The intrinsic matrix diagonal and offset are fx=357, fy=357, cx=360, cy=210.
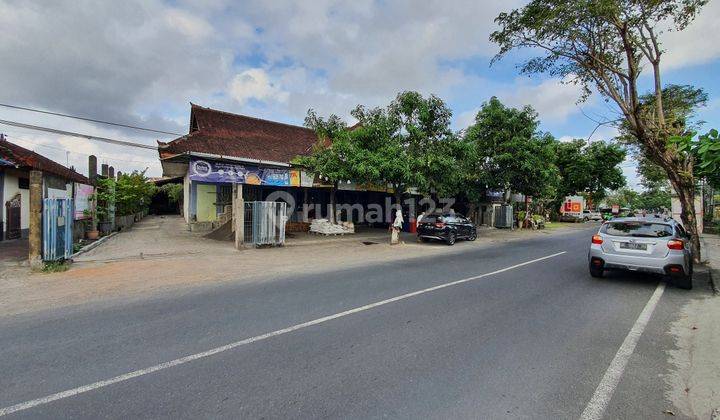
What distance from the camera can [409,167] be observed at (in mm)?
14281

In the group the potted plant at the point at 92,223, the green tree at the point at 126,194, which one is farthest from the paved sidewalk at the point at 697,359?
the green tree at the point at 126,194

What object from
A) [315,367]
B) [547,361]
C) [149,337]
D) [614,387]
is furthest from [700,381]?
[149,337]

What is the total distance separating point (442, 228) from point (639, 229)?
8516 mm

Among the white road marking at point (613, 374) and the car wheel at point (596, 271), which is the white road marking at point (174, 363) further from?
the car wheel at point (596, 271)

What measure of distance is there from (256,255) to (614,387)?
10266 mm

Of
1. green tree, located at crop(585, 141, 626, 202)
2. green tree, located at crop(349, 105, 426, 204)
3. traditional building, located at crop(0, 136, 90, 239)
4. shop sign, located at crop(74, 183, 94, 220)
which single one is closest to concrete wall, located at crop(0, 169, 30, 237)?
traditional building, located at crop(0, 136, 90, 239)

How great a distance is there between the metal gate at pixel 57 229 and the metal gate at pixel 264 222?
215 inches

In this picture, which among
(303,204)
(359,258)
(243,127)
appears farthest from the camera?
(303,204)

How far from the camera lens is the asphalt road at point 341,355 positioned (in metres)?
2.99

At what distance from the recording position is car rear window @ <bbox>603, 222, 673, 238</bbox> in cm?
755

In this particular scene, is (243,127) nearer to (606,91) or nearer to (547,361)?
(606,91)

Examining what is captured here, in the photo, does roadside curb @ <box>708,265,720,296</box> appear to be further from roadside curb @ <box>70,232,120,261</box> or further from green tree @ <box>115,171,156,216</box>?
green tree @ <box>115,171,156,216</box>

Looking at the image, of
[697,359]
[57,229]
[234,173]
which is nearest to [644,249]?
[697,359]

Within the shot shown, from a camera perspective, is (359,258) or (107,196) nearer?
(359,258)
